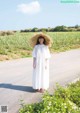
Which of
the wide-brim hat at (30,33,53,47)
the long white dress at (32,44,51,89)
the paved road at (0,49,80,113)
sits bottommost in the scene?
the paved road at (0,49,80,113)

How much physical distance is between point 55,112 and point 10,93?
2963mm

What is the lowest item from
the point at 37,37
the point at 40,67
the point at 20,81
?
the point at 20,81

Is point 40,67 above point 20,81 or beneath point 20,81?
above

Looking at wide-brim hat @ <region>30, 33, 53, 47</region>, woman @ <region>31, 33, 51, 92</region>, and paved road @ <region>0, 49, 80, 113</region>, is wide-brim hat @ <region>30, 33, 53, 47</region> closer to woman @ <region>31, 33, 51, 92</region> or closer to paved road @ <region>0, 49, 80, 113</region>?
woman @ <region>31, 33, 51, 92</region>

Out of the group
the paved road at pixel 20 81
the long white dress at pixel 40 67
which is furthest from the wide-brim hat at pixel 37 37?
the paved road at pixel 20 81

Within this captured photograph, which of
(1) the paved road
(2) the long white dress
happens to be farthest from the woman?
(1) the paved road

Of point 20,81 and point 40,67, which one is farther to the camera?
point 20,81

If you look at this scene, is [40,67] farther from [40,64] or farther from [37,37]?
[37,37]

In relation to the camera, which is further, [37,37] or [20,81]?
[20,81]

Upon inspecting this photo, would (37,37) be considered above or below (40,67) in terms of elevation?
above

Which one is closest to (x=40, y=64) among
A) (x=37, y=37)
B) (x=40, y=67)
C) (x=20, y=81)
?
(x=40, y=67)

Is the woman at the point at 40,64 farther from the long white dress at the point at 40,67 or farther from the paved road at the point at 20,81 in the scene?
the paved road at the point at 20,81

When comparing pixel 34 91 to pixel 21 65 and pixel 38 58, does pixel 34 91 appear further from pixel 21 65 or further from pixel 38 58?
pixel 21 65

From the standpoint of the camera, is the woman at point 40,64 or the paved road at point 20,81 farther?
the woman at point 40,64
